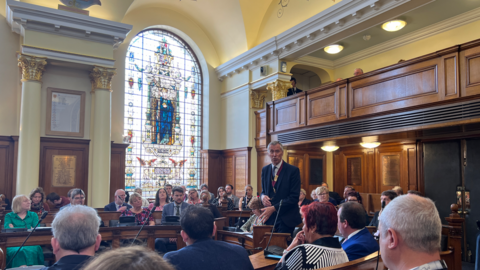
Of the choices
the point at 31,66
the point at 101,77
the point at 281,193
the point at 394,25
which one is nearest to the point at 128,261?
the point at 281,193

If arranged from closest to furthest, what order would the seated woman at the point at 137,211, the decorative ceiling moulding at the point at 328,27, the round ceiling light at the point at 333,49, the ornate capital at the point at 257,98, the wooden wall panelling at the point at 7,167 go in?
1. the seated woman at the point at 137,211
2. the decorative ceiling moulding at the point at 328,27
3. the wooden wall panelling at the point at 7,167
4. the round ceiling light at the point at 333,49
5. the ornate capital at the point at 257,98

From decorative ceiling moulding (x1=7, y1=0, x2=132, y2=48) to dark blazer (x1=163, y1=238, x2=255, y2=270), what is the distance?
8356mm

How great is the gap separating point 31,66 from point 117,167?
11.7 ft

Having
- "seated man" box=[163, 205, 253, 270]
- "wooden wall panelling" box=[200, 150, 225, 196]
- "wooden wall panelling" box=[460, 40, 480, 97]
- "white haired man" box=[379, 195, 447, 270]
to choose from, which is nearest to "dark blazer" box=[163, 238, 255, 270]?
"seated man" box=[163, 205, 253, 270]

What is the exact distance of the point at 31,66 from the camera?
8.80m

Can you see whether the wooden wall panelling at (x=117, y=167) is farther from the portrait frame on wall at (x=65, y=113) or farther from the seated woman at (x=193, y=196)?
the seated woman at (x=193, y=196)

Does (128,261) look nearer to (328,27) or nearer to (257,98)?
(328,27)

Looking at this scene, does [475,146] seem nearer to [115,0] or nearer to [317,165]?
→ [317,165]

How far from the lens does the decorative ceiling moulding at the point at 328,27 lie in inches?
303

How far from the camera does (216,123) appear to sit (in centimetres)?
1312

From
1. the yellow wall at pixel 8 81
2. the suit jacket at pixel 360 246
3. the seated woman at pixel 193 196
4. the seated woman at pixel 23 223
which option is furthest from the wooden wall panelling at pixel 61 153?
the suit jacket at pixel 360 246

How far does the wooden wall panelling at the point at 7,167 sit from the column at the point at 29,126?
0.85 meters

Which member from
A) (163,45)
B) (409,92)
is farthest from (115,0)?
(409,92)

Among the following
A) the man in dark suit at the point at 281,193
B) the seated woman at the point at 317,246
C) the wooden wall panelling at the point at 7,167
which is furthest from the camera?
the wooden wall panelling at the point at 7,167
